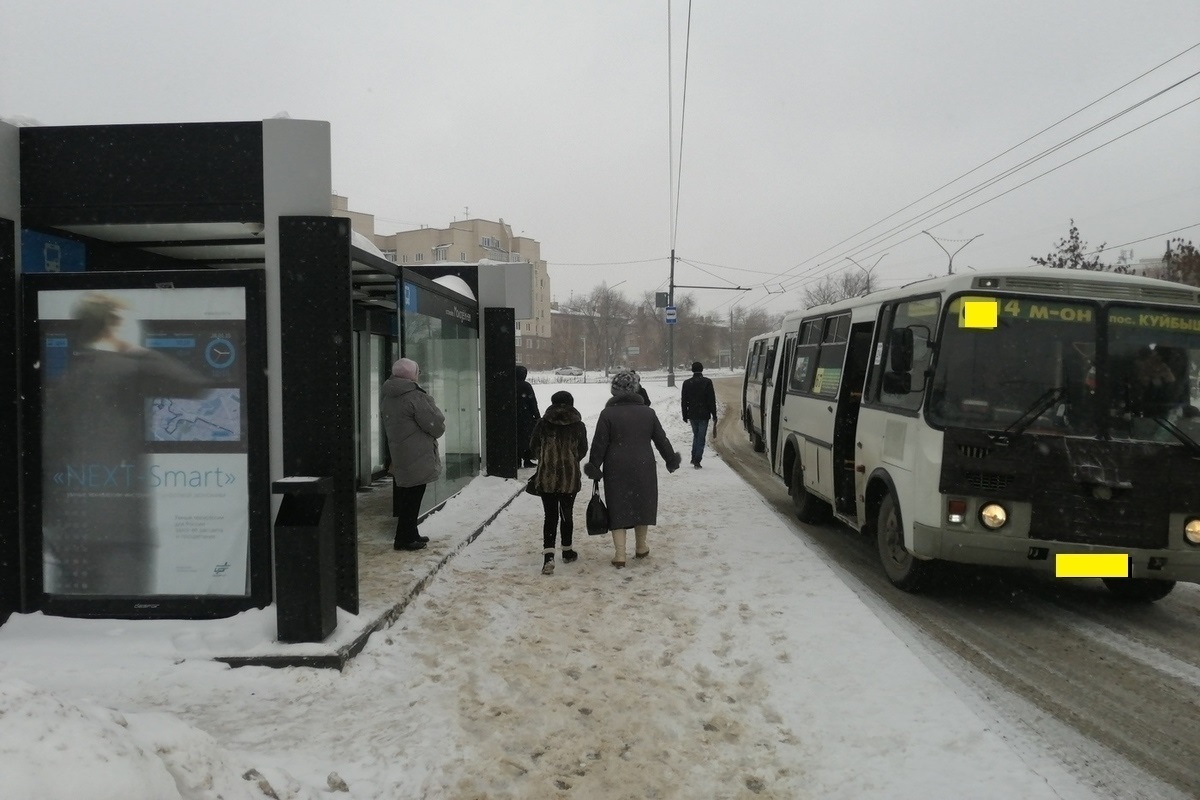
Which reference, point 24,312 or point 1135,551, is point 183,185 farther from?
point 1135,551

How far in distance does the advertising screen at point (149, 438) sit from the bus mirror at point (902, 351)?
500cm

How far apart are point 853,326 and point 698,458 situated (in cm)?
689

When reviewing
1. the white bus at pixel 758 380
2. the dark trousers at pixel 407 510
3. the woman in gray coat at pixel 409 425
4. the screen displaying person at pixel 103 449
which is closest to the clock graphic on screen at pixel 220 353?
the screen displaying person at pixel 103 449

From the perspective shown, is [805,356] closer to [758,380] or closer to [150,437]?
[150,437]

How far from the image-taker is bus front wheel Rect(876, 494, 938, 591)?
6.84 meters

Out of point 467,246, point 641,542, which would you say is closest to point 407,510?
point 641,542

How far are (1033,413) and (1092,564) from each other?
1.14m

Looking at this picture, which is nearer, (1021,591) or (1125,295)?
(1125,295)

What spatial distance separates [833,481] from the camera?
8789 mm

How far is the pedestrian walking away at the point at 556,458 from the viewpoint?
7.61 meters

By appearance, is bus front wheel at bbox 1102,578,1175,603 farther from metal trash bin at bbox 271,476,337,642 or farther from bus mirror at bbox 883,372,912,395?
A: metal trash bin at bbox 271,476,337,642

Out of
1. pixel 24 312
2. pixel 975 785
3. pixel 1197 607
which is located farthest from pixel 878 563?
pixel 24 312

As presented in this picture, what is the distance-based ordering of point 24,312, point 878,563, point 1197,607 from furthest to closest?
point 878,563 < point 1197,607 < point 24,312

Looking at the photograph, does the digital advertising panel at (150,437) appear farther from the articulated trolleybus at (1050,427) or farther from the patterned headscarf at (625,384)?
the articulated trolleybus at (1050,427)
